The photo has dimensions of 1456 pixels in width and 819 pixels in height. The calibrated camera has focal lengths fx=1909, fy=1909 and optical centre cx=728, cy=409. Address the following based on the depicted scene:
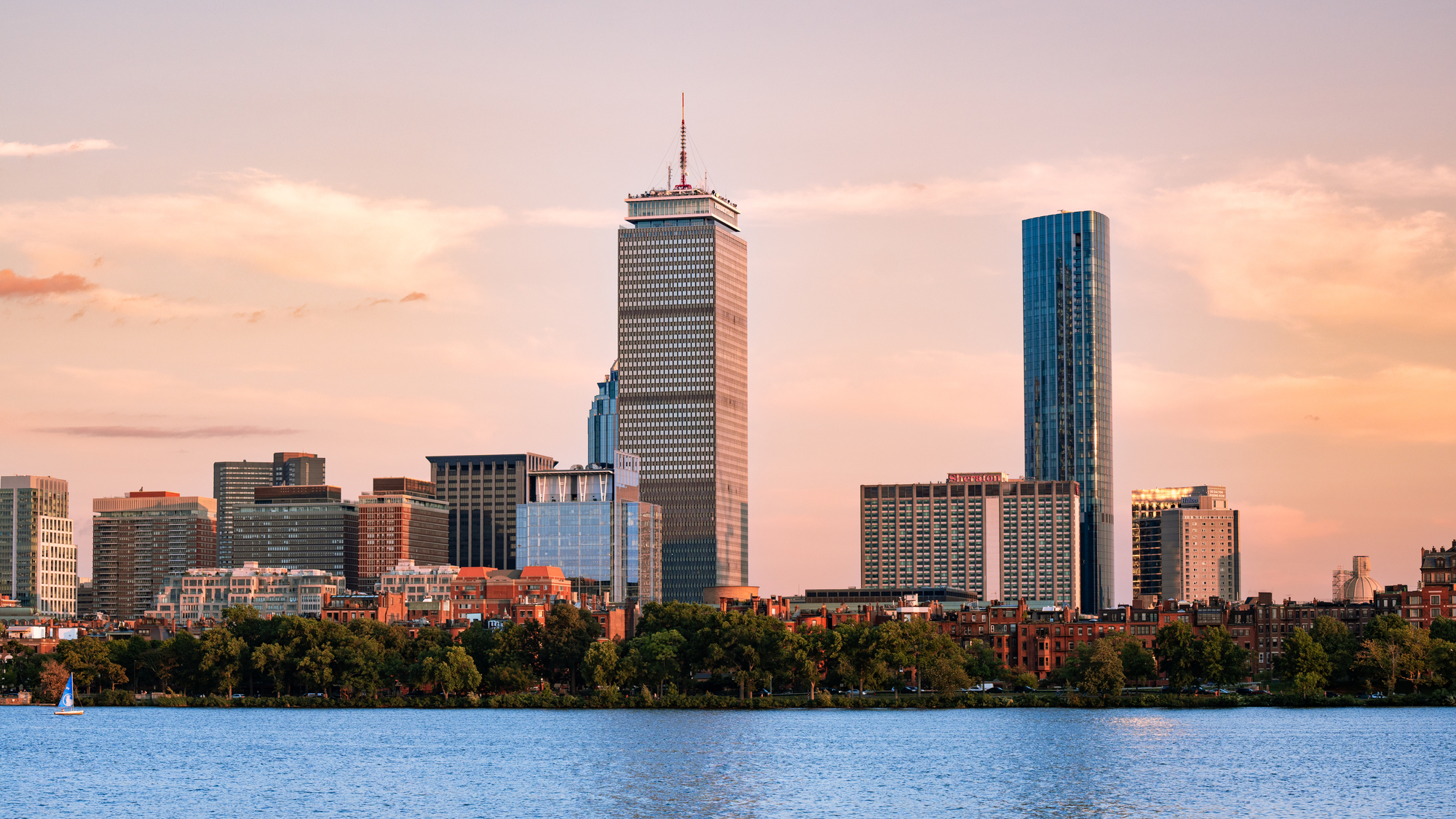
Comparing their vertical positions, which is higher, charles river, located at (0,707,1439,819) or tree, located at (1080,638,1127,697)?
tree, located at (1080,638,1127,697)

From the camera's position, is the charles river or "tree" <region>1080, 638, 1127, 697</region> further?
"tree" <region>1080, 638, 1127, 697</region>

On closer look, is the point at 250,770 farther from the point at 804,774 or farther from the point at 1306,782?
the point at 1306,782

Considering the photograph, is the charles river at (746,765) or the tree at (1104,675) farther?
the tree at (1104,675)

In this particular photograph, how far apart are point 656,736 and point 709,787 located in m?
41.1

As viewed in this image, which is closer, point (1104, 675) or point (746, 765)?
point (746, 765)

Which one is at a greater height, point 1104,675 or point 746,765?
point 1104,675

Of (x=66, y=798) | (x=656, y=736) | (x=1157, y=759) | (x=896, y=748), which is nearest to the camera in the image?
(x=66, y=798)

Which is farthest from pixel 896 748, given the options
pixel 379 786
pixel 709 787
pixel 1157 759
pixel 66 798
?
pixel 66 798

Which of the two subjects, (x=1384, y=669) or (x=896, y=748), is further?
(x=1384, y=669)

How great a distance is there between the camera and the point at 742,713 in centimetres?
19250

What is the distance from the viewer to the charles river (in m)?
114

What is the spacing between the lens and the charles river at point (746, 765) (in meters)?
114

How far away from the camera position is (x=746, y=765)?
136125 millimetres

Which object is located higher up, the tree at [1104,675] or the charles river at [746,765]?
the tree at [1104,675]
